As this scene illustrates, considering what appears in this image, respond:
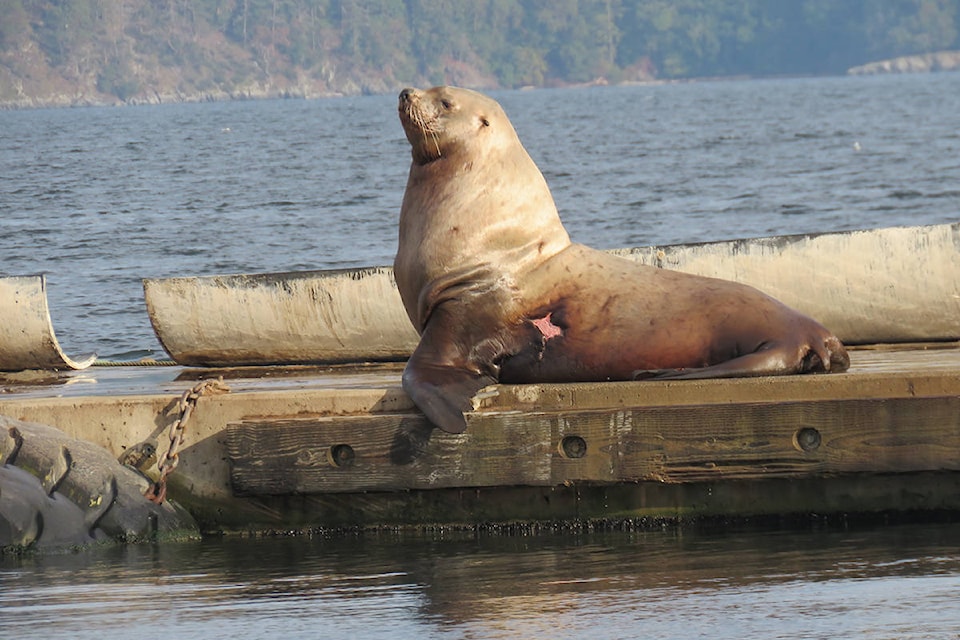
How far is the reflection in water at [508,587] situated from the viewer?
5.18 meters

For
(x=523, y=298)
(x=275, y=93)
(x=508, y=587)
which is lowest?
(x=508, y=587)

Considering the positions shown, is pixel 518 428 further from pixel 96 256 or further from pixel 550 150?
pixel 550 150

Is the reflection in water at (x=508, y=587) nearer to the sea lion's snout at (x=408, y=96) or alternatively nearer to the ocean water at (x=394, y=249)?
the ocean water at (x=394, y=249)

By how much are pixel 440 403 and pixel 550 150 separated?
149ft

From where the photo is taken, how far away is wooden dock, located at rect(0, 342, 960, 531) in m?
6.73

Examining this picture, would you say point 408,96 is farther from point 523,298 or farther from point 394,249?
point 394,249

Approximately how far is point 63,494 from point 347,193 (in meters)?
28.8

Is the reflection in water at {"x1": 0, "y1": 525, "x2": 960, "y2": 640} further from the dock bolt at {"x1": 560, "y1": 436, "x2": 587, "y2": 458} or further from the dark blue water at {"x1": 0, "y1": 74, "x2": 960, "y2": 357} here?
the dark blue water at {"x1": 0, "y1": 74, "x2": 960, "y2": 357}

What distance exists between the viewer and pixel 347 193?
117ft

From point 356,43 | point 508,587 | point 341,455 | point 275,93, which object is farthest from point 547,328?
point 356,43

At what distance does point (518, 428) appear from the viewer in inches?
272

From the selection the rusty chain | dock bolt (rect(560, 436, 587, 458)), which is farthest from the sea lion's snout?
dock bolt (rect(560, 436, 587, 458))

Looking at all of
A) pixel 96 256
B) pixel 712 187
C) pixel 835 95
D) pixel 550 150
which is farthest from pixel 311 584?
pixel 835 95

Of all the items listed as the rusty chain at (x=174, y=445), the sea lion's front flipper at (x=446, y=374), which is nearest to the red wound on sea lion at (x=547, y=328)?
the sea lion's front flipper at (x=446, y=374)
